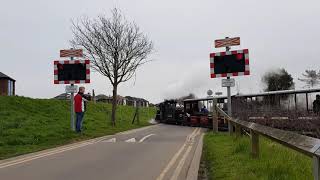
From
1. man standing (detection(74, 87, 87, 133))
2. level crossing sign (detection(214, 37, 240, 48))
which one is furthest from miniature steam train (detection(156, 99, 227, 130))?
man standing (detection(74, 87, 87, 133))

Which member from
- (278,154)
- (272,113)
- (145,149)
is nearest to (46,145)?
(145,149)

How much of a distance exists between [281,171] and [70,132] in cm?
1307

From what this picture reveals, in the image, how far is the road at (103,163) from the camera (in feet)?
30.1

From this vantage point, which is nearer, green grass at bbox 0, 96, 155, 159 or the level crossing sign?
green grass at bbox 0, 96, 155, 159

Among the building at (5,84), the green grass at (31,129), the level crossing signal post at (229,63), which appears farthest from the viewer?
the building at (5,84)

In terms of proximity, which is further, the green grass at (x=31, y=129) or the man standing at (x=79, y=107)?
the man standing at (x=79, y=107)

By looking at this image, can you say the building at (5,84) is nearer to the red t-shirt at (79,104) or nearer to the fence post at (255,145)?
the red t-shirt at (79,104)

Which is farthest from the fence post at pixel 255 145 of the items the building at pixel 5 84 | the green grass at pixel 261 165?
the building at pixel 5 84

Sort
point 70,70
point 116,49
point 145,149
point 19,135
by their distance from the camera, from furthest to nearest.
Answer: point 116,49 → point 70,70 → point 19,135 → point 145,149

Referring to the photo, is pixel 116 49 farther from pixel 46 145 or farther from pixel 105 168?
pixel 105 168

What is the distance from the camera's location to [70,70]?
2073 cm

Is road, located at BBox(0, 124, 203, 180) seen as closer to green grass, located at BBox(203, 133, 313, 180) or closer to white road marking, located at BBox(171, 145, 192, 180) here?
white road marking, located at BBox(171, 145, 192, 180)

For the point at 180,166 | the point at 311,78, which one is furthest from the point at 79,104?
the point at 311,78

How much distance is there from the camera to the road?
30.1 ft
